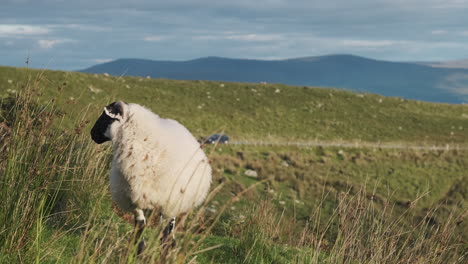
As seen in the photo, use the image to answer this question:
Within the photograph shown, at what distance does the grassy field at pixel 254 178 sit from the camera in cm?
542

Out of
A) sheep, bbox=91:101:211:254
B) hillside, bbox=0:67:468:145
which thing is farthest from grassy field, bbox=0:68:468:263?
sheep, bbox=91:101:211:254

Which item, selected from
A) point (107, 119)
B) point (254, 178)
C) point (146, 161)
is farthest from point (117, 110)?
point (254, 178)

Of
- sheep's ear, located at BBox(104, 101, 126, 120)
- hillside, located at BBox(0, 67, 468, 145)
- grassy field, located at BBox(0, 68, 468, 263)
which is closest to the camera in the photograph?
grassy field, located at BBox(0, 68, 468, 263)

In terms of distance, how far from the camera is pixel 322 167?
3050 centimetres

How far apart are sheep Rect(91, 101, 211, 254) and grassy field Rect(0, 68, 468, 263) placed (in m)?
0.43

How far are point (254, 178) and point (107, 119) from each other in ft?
63.7

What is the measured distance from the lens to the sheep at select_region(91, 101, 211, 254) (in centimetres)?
564

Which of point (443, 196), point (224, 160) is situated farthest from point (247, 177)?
point (443, 196)

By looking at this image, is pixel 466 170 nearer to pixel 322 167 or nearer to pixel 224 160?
pixel 322 167

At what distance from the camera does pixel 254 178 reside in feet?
82.2

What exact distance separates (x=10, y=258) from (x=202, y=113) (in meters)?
41.1

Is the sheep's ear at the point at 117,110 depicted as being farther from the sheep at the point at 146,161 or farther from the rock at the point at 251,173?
the rock at the point at 251,173

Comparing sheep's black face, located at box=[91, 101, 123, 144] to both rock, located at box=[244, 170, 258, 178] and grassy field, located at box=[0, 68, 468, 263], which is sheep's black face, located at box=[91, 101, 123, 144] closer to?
grassy field, located at box=[0, 68, 468, 263]

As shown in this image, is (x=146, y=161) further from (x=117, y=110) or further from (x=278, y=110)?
(x=278, y=110)
